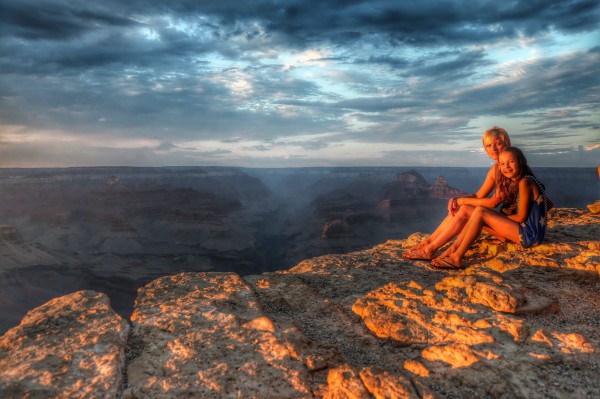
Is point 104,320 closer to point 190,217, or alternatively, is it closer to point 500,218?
point 500,218

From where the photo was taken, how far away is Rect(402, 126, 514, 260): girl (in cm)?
506

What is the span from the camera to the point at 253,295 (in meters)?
4.46

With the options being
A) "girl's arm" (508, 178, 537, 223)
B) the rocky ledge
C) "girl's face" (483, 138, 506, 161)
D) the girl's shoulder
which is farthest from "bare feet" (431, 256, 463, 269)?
"girl's face" (483, 138, 506, 161)

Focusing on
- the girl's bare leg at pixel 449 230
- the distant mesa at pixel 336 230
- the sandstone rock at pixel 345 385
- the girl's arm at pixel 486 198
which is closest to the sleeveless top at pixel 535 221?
the girl's arm at pixel 486 198

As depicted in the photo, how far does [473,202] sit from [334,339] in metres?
3.31

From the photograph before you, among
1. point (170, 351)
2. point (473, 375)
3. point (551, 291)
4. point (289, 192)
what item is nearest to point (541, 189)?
point (551, 291)

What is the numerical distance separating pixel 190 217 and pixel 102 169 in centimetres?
5108

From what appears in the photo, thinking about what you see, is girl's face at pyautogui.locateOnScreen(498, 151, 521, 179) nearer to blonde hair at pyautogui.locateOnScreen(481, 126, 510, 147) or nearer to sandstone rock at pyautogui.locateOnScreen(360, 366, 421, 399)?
blonde hair at pyautogui.locateOnScreen(481, 126, 510, 147)

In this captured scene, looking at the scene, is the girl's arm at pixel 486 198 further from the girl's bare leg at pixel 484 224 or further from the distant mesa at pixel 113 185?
the distant mesa at pixel 113 185

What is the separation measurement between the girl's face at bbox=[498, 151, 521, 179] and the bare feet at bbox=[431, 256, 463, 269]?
1.43 metres

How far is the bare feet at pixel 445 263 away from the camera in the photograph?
5078 mm

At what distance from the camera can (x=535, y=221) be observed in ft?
15.5

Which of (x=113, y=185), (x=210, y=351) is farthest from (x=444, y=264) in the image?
(x=113, y=185)

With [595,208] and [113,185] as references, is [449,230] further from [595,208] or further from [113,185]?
[113,185]
